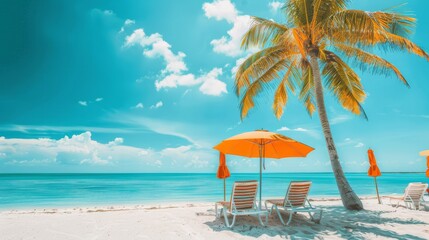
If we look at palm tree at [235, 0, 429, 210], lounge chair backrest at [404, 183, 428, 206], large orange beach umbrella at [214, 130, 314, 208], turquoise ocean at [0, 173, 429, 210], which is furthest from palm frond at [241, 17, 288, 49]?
turquoise ocean at [0, 173, 429, 210]

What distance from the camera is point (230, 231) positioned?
464 centimetres

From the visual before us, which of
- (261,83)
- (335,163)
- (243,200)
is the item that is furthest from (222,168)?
(261,83)

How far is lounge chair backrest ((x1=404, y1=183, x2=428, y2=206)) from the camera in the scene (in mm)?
7668

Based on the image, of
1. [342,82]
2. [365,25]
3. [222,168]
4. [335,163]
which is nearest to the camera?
[365,25]

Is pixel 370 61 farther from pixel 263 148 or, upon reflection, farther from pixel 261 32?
pixel 263 148

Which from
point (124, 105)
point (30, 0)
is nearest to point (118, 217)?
point (30, 0)

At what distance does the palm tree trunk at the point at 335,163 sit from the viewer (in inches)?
273

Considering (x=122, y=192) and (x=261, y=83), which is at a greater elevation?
(x=261, y=83)

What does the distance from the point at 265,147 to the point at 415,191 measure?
5009 mm

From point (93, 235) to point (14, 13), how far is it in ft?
58.5

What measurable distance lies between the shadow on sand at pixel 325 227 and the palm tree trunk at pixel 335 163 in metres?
0.69

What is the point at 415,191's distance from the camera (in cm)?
775

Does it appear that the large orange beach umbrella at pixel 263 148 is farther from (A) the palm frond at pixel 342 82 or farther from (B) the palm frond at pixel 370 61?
(B) the palm frond at pixel 370 61

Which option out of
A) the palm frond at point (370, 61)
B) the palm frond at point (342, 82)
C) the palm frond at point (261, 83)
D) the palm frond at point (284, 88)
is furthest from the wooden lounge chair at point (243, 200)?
the palm frond at point (370, 61)
